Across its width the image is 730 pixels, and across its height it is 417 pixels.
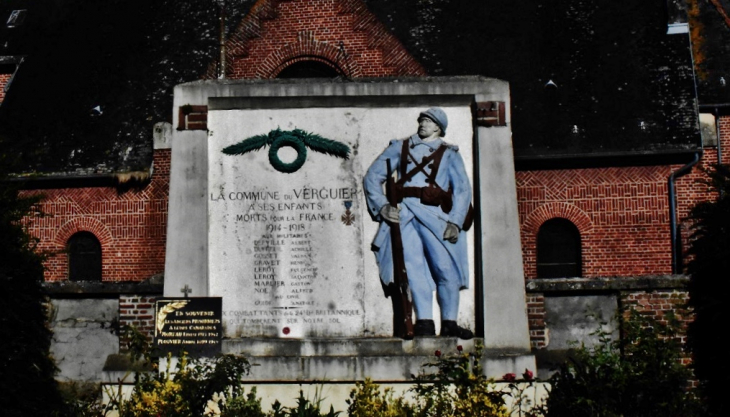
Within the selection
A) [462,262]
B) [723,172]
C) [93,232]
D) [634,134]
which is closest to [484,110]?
[462,262]

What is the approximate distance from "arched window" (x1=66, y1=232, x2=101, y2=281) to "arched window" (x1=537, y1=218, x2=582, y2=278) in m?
→ 9.62

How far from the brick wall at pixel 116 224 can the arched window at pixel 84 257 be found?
216mm

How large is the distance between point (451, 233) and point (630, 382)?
A: 2.21 metres

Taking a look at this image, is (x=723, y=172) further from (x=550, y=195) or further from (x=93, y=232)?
(x=93, y=232)

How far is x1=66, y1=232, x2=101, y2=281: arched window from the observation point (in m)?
24.1

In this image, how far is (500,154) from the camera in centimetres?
1084

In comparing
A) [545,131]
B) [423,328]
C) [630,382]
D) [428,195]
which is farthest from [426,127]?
[545,131]

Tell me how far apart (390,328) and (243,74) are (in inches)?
530

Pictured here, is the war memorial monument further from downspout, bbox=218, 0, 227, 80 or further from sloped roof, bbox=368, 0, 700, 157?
downspout, bbox=218, 0, 227, 80

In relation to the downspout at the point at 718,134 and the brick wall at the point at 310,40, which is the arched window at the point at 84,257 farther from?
the downspout at the point at 718,134

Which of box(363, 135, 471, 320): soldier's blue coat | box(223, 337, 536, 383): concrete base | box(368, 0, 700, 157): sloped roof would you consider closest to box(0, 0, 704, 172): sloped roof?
box(368, 0, 700, 157): sloped roof

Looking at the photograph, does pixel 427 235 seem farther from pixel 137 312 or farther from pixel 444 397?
pixel 137 312

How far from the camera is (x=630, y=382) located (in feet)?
32.0

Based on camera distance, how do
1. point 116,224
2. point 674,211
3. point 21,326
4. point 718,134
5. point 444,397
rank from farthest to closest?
point 116,224, point 718,134, point 674,211, point 21,326, point 444,397
